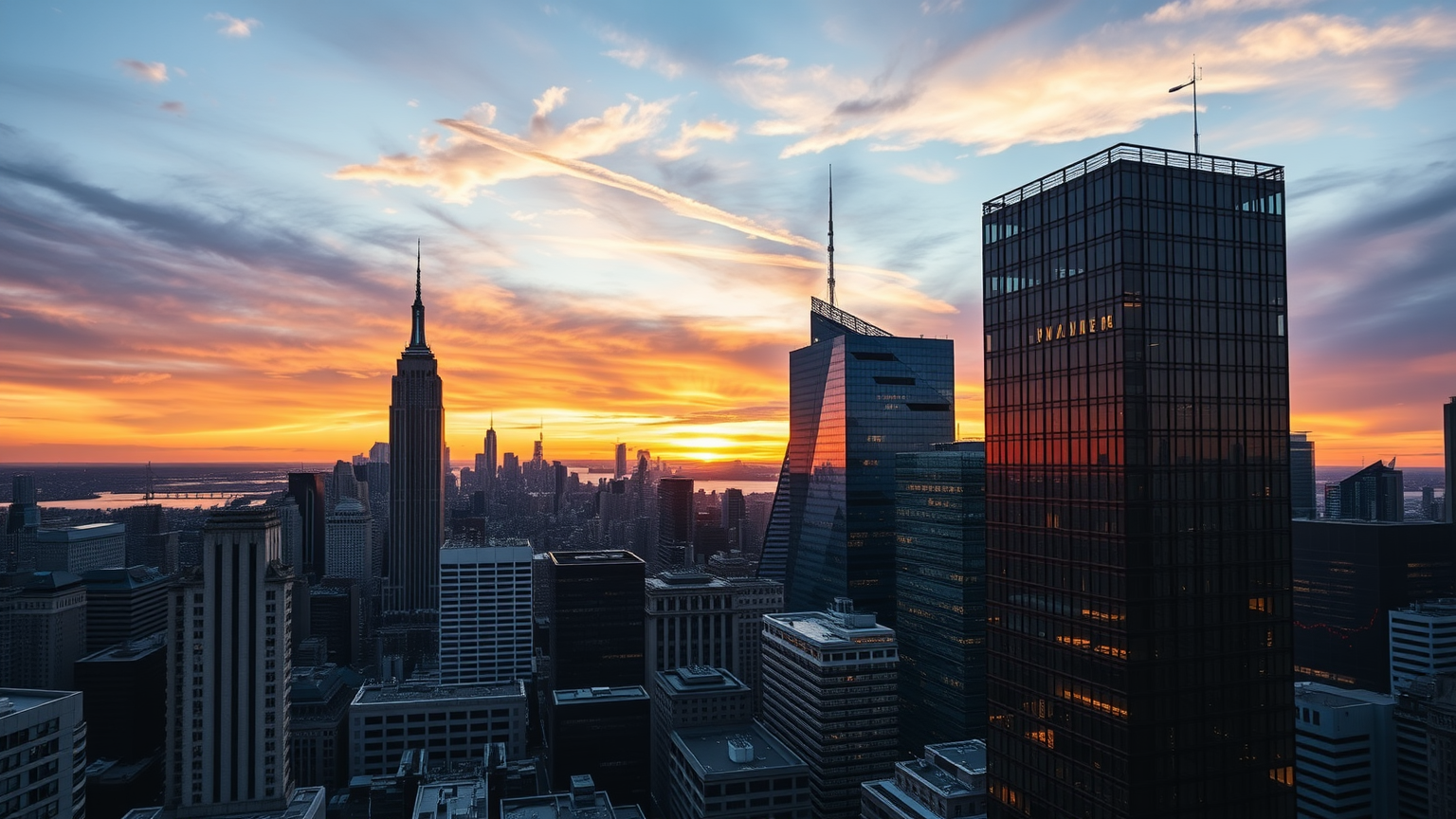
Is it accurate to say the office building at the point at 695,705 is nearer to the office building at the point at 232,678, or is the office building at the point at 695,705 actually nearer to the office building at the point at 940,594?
the office building at the point at 940,594

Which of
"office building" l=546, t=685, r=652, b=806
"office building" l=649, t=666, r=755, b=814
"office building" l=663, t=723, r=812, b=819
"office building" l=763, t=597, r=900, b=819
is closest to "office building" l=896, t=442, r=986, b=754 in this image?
"office building" l=763, t=597, r=900, b=819

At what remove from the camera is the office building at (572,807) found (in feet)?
440

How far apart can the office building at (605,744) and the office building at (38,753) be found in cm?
10587

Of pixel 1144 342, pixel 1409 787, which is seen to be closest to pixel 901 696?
pixel 1409 787

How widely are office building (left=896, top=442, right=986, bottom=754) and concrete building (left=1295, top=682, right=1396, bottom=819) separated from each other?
51847 mm

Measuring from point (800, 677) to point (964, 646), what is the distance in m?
31.9

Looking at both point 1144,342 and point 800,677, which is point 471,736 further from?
point 1144,342

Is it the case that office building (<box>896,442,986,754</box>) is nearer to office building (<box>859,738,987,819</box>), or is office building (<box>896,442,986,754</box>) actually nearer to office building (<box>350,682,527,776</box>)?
office building (<box>859,738,987,819</box>)

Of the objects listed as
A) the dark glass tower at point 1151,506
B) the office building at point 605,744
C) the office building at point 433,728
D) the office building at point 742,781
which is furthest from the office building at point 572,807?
the dark glass tower at point 1151,506

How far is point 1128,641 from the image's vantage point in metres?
60.7

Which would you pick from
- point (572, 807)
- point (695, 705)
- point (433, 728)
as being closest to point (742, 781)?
point (572, 807)

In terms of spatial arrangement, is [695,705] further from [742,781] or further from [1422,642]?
[1422,642]

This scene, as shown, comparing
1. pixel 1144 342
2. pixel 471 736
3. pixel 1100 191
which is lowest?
→ pixel 471 736

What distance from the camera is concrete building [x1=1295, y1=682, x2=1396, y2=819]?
138 metres
